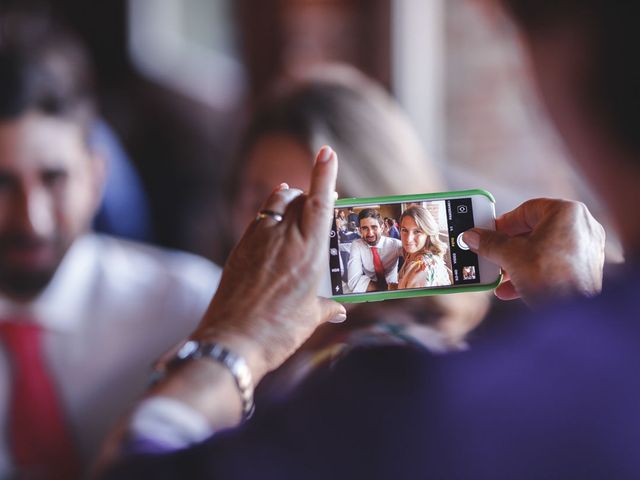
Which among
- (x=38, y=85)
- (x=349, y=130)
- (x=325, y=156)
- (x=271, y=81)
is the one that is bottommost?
(x=325, y=156)

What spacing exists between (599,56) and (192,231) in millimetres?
1502

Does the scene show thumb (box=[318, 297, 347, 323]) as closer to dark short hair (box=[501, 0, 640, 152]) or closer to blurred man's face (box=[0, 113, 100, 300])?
dark short hair (box=[501, 0, 640, 152])

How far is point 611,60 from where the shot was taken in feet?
1.37

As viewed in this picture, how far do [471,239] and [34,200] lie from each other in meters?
0.71

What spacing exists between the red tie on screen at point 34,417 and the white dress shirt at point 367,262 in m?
0.53

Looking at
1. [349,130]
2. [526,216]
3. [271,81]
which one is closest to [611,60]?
[526,216]

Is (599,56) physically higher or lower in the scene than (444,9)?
lower

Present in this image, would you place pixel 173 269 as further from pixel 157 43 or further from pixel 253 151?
pixel 157 43

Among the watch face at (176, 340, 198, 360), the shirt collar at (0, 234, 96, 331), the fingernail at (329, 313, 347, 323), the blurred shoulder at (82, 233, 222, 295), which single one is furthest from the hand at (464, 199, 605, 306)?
the shirt collar at (0, 234, 96, 331)

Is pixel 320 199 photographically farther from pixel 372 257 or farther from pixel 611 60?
pixel 611 60

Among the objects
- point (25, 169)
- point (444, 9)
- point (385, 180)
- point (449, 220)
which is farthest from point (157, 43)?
point (449, 220)

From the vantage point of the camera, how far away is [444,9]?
149cm

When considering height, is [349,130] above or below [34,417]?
above

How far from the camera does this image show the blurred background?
1.25m
